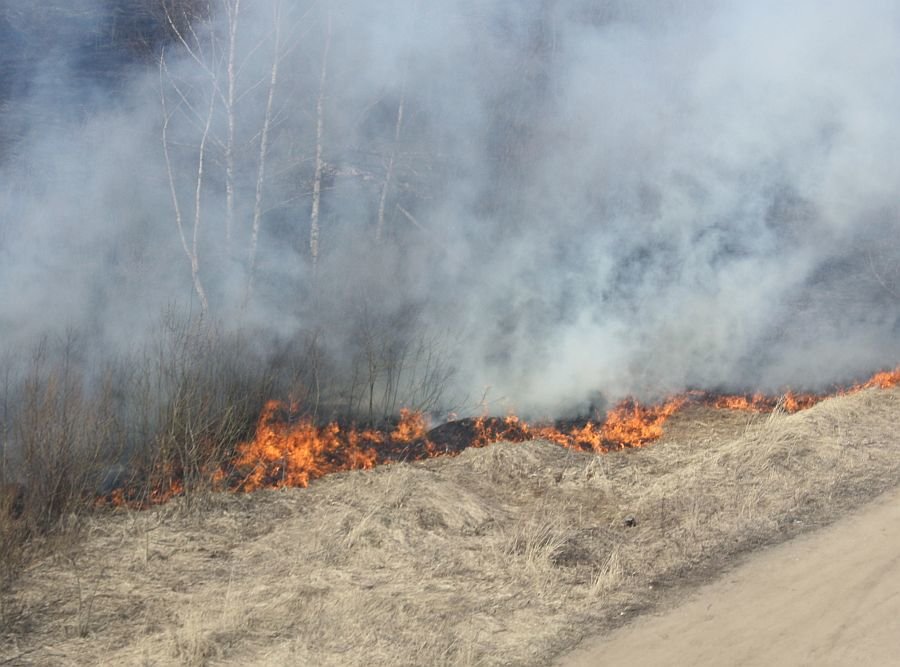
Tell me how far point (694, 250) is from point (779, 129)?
8.64ft

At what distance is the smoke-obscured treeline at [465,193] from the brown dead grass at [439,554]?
2814 mm

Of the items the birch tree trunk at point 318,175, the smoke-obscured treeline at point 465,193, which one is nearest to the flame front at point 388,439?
the smoke-obscured treeline at point 465,193

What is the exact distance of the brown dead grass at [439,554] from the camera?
492 cm

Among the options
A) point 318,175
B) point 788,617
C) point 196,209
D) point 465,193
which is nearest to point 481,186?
point 465,193

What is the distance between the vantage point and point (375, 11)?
541 inches

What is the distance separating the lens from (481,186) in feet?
47.2

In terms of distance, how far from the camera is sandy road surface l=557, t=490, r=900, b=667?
15.8ft

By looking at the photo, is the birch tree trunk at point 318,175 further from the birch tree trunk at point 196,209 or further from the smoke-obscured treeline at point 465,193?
the birch tree trunk at point 196,209

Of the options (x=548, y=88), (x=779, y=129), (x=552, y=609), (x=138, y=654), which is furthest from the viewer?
(x=548, y=88)

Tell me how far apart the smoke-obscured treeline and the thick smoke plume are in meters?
0.05

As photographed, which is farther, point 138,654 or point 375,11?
point 375,11

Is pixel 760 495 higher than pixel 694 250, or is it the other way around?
pixel 694 250

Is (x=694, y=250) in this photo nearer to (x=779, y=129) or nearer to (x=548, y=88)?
(x=779, y=129)

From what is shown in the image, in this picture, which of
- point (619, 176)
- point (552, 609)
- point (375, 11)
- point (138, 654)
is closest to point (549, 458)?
point (552, 609)
